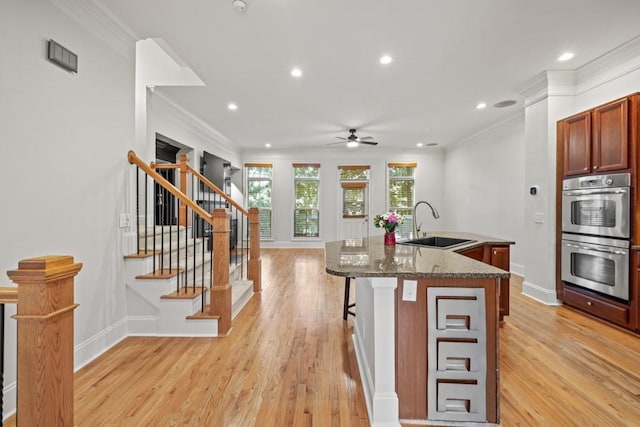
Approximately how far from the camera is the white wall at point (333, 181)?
838 cm

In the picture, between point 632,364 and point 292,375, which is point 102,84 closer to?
point 292,375

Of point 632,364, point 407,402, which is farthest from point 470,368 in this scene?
point 632,364

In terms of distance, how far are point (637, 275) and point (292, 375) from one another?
328 centimetres

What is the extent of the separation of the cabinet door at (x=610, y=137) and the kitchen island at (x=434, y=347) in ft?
8.30

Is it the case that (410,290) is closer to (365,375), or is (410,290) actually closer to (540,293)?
(365,375)

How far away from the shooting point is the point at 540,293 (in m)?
3.79

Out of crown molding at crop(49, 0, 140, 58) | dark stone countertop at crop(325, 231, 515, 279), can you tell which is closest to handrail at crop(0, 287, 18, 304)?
dark stone countertop at crop(325, 231, 515, 279)

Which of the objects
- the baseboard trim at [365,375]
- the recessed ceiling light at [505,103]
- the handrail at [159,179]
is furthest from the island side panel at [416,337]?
the recessed ceiling light at [505,103]

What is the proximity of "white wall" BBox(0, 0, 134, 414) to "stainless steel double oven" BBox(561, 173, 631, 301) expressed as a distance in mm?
4747

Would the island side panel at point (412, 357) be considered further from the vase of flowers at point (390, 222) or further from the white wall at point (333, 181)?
Result: the white wall at point (333, 181)

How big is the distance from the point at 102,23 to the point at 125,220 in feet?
5.47

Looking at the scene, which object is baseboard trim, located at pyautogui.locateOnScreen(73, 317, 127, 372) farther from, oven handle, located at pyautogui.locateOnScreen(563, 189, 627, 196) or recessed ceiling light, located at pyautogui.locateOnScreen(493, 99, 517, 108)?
recessed ceiling light, located at pyautogui.locateOnScreen(493, 99, 517, 108)

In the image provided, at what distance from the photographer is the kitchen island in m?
1.62

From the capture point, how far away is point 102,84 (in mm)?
2494
